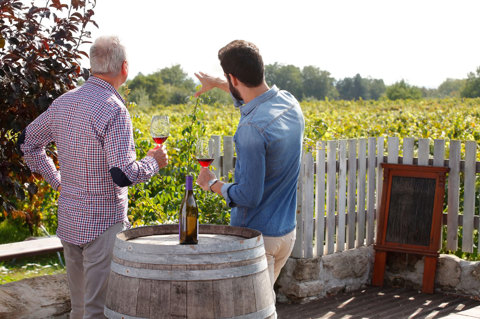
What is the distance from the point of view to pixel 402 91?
8050 cm

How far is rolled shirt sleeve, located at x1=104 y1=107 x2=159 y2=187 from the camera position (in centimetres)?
308

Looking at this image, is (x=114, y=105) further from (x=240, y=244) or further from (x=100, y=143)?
(x=240, y=244)

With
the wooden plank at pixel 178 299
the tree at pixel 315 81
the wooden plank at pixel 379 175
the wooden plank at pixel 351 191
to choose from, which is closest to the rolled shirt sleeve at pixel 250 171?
the wooden plank at pixel 178 299

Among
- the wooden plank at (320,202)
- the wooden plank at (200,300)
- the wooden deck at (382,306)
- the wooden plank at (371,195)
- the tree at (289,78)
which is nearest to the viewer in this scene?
the wooden plank at (200,300)

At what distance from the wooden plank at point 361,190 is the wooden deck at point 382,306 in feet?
1.94

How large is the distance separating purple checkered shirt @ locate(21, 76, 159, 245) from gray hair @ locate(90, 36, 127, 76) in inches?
2.7

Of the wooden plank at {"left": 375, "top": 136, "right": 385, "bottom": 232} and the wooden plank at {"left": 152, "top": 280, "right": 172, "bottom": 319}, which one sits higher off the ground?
the wooden plank at {"left": 375, "top": 136, "right": 385, "bottom": 232}

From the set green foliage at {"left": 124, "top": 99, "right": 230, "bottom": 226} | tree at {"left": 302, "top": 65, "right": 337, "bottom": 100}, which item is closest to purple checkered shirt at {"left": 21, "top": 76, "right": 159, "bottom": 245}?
green foliage at {"left": 124, "top": 99, "right": 230, "bottom": 226}

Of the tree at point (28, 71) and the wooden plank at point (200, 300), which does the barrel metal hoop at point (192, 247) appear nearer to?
the wooden plank at point (200, 300)

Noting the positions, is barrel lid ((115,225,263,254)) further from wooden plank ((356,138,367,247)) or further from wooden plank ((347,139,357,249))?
wooden plank ((356,138,367,247))

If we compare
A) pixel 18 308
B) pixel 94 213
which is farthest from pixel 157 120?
pixel 18 308

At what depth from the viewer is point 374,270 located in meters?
6.88

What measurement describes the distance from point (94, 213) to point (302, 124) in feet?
3.73

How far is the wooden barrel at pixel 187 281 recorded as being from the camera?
2.58 m
